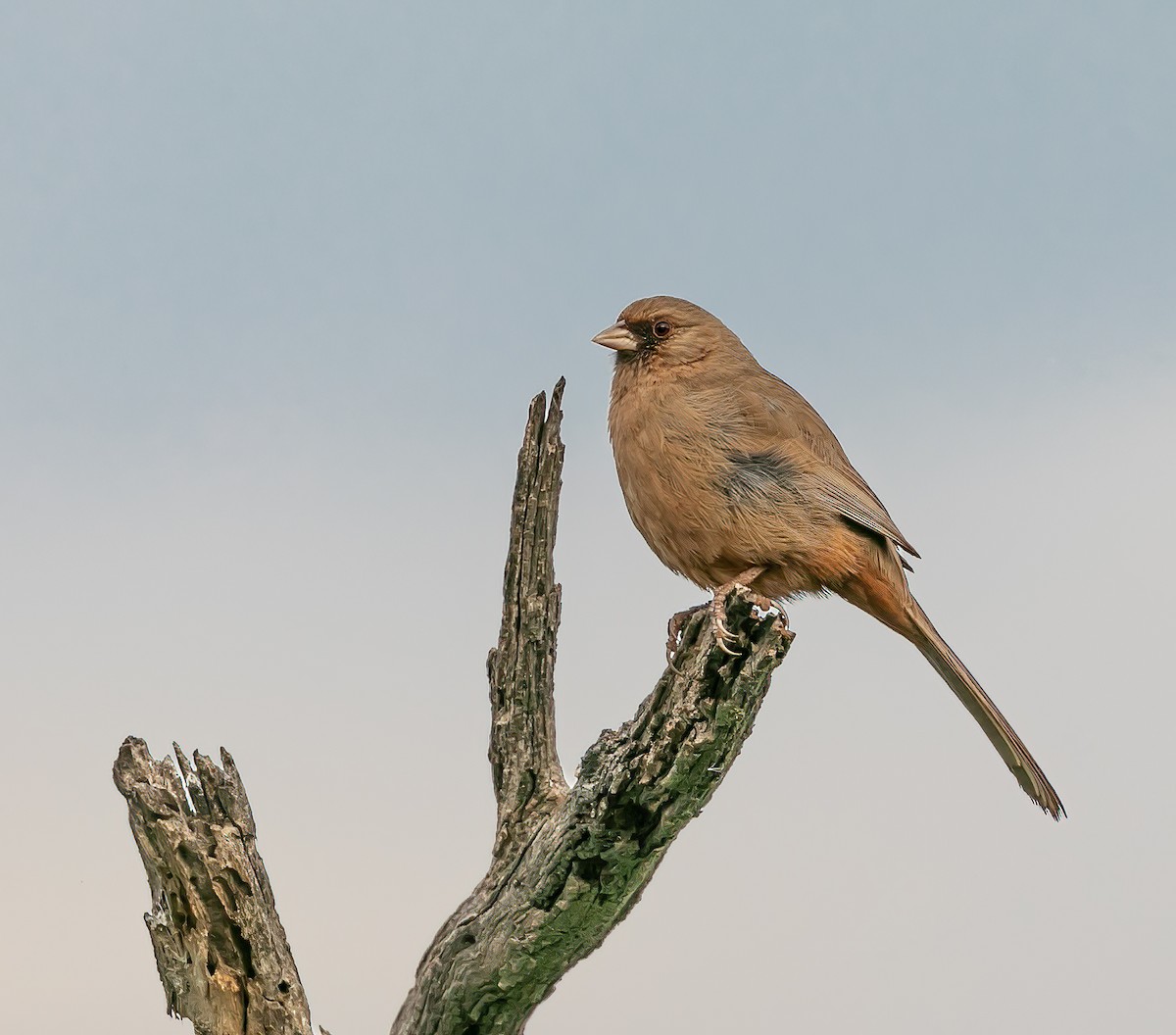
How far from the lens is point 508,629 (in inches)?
254

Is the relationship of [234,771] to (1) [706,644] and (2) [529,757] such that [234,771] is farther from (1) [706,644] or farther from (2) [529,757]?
(1) [706,644]

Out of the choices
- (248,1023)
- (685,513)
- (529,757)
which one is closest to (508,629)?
(529,757)

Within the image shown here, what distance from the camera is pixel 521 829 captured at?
6.41 metres

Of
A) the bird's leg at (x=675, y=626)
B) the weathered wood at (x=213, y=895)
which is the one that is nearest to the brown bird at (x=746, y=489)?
the bird's leg at (x=675, y=626)

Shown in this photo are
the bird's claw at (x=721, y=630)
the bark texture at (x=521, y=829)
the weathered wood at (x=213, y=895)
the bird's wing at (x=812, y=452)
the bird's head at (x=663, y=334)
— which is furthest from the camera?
the bird's head at (x=663, y=334)

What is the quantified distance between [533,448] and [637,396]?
545 mm

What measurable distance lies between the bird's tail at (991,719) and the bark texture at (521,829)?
4.50ft

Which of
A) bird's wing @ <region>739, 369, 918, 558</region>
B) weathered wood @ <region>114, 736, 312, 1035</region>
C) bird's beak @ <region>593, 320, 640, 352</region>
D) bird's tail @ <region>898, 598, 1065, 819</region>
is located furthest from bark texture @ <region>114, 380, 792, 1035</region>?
bird's tail @ <region>898, 598, 1065, 819</region>

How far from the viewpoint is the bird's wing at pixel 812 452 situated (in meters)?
6.16

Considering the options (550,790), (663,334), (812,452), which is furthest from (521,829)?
(663,334)

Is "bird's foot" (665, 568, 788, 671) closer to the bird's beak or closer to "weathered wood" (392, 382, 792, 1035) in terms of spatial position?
"weathered wood" (392, 382, 792, 1035)

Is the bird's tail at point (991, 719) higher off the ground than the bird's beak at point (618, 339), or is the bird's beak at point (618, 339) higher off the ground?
the bird's beak at point (618, 339)

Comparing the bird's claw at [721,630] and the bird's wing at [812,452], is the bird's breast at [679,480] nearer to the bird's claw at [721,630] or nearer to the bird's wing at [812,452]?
the bird's wing at [812,452]

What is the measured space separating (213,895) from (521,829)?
1.40m
